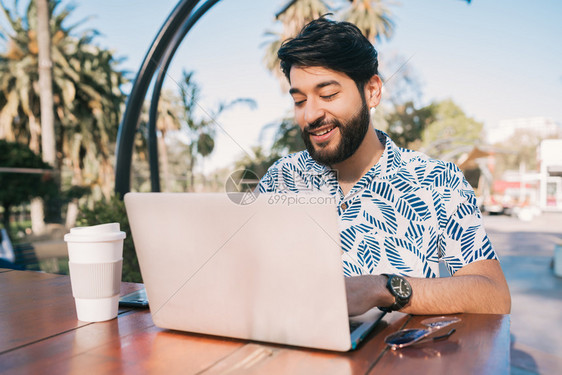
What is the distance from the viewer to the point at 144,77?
423cm

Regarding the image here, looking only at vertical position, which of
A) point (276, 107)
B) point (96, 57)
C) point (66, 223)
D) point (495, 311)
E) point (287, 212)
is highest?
point (96, 57)

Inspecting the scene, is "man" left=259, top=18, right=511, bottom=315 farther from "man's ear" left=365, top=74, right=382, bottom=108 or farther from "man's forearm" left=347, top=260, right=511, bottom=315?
"man's forearm" left=347, top=260, right=511, bottom=315

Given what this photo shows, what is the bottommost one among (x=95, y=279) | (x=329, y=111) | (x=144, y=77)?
(x=95, y=279)

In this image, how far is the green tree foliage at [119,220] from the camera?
11.9 feet

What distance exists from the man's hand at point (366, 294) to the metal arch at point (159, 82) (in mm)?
3798

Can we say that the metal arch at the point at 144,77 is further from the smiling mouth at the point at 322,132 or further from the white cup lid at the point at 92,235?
the white cup lid at the point at 92,235

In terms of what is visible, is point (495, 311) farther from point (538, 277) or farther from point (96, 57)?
point (96, 57)

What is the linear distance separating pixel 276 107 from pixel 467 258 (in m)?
16.8

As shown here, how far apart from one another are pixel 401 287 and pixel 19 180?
9.62m

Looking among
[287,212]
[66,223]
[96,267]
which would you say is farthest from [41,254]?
[287,212]

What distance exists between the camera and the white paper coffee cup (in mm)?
1104

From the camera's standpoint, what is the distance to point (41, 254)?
26.0 ft

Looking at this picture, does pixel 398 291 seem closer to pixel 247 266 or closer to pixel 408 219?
pixel 247 266

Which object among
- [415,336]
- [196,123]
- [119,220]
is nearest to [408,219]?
[415,336]
